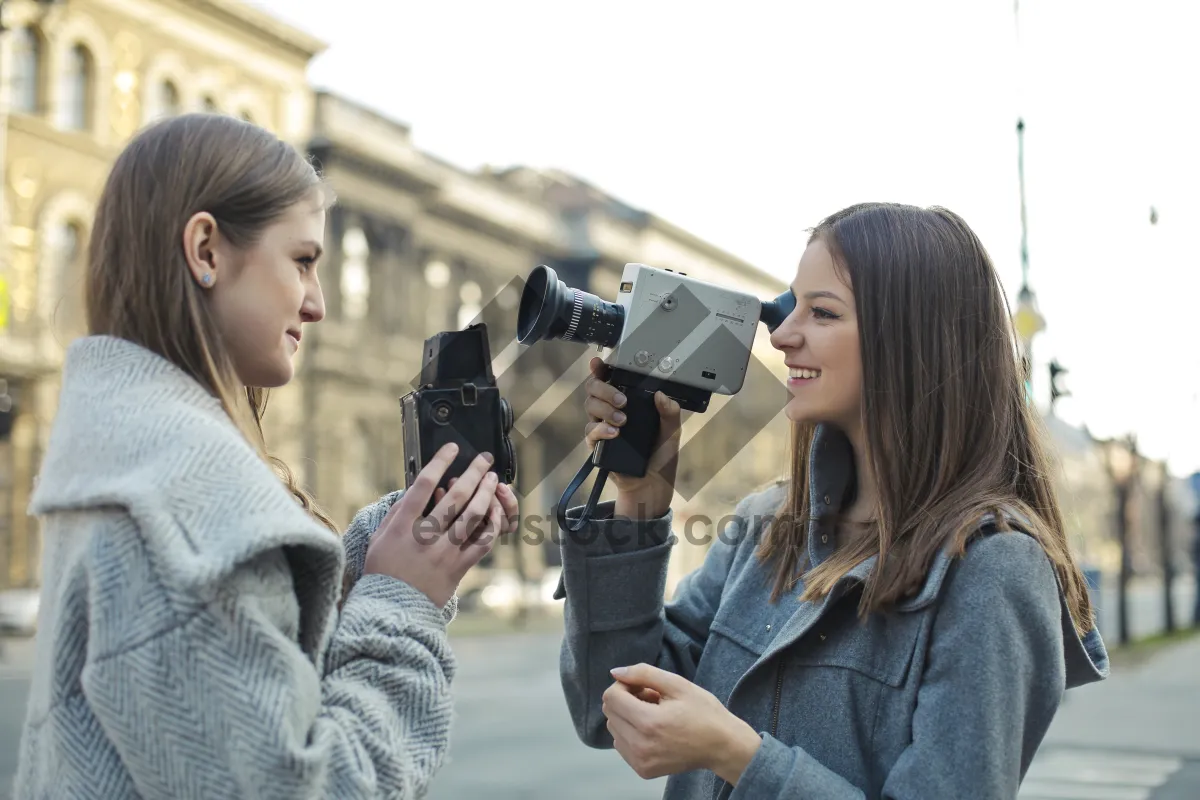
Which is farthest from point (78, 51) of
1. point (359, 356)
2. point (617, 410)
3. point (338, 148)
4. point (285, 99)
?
point (617, 410)

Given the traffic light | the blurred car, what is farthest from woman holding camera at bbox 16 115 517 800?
the blurred car

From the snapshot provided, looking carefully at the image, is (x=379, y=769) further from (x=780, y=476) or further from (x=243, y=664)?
(x=780, y=476)

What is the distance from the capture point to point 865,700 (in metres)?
2.11

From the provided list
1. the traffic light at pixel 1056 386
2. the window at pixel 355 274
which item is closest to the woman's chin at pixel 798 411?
the traffic light at pixel 1056 386

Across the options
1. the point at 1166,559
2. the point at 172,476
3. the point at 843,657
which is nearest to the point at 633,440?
the point at 843,657

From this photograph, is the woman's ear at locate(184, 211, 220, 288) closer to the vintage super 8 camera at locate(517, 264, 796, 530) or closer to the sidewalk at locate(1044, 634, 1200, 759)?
the vintage super 8 camera at locate(517, 264, 796, 530)

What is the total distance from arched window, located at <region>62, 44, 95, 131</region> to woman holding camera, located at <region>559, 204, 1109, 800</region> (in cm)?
2577

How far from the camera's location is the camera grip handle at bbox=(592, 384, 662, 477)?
2.56 metres

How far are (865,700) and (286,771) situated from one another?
102cm

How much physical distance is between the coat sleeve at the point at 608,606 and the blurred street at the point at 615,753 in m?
5.79

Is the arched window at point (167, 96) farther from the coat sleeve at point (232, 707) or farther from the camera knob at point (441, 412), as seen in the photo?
the coat sleeve at point (232, 707)

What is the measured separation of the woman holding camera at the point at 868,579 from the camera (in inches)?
78.0

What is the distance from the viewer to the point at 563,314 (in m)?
2.51

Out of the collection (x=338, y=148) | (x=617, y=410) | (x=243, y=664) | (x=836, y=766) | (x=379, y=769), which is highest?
(x=338, y=148)
